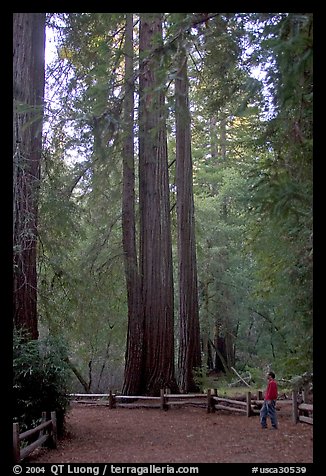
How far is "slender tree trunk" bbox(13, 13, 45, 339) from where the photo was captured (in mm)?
7117

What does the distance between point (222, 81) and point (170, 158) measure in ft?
30.6

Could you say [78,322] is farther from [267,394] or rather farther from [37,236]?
[267,394]

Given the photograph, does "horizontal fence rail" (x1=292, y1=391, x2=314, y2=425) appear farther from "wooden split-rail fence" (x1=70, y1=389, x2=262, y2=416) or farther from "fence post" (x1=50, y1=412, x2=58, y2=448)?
"fence post" (x1=50, y1=412, x2=58, y2=448)

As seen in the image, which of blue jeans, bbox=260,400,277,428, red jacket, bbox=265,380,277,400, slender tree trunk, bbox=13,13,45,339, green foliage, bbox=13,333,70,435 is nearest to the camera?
green foliage, bbox=13,333,70,435

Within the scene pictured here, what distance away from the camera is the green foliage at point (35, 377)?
643 cm

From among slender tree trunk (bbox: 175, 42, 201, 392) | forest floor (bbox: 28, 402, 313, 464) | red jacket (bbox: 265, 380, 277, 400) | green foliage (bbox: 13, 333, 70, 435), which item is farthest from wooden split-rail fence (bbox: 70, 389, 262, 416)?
green foliage (bbox: 13, 333, 70, 435)

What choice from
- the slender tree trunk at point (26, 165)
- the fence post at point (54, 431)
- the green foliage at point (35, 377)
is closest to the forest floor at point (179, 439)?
the fence post at point (54, 431)

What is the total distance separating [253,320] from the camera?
1639 centimetres

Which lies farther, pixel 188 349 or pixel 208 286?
pixel 208 286

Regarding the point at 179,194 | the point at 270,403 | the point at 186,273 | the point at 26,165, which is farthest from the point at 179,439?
the point at 179,194

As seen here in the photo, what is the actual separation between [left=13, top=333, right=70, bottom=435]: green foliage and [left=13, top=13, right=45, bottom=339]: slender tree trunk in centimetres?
51

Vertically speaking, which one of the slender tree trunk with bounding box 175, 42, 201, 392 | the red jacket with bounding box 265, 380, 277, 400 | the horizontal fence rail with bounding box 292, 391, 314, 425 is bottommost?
the horizontal fence rail with bounding box 292, 391, 314, 425

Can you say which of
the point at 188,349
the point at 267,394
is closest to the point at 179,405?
the point at 188,349

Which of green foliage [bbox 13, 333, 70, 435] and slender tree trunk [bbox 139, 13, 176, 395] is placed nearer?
green foliage [bbox 13, 333, 70, 435]
